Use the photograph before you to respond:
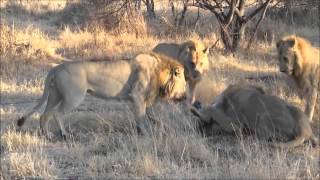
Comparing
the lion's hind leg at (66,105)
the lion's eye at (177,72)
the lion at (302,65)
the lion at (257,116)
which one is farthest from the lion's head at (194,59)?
the lion's hind leg at (66,105)

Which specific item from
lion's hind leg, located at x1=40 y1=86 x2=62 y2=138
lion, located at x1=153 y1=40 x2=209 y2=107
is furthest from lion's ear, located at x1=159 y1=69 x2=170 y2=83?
lion's hind leg, located at x1=40 y1=86 x2=62 y2=138

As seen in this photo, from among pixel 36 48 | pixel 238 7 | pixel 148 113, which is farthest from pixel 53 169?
pixel 238 7

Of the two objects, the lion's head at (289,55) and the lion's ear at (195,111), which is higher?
the lion's head at (289,55)

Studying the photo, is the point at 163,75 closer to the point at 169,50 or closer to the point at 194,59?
the point at 194,59

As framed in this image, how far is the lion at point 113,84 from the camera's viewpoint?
8.73m

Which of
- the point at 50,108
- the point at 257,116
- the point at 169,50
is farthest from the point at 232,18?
the point at 257,116

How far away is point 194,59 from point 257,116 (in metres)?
2.89

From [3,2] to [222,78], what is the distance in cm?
1879

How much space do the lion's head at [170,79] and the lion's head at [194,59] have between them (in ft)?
4.13

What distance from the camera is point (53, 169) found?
268 inches

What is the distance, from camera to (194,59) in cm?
1069

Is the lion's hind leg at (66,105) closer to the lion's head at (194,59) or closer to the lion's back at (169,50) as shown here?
the lion's head at (194,59)

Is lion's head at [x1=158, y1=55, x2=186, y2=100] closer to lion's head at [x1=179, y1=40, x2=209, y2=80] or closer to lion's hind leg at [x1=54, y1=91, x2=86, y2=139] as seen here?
lion's hind leg at [x1=54, y1=91, x2=86, y2=139]

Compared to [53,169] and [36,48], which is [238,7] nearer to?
[36,48]
